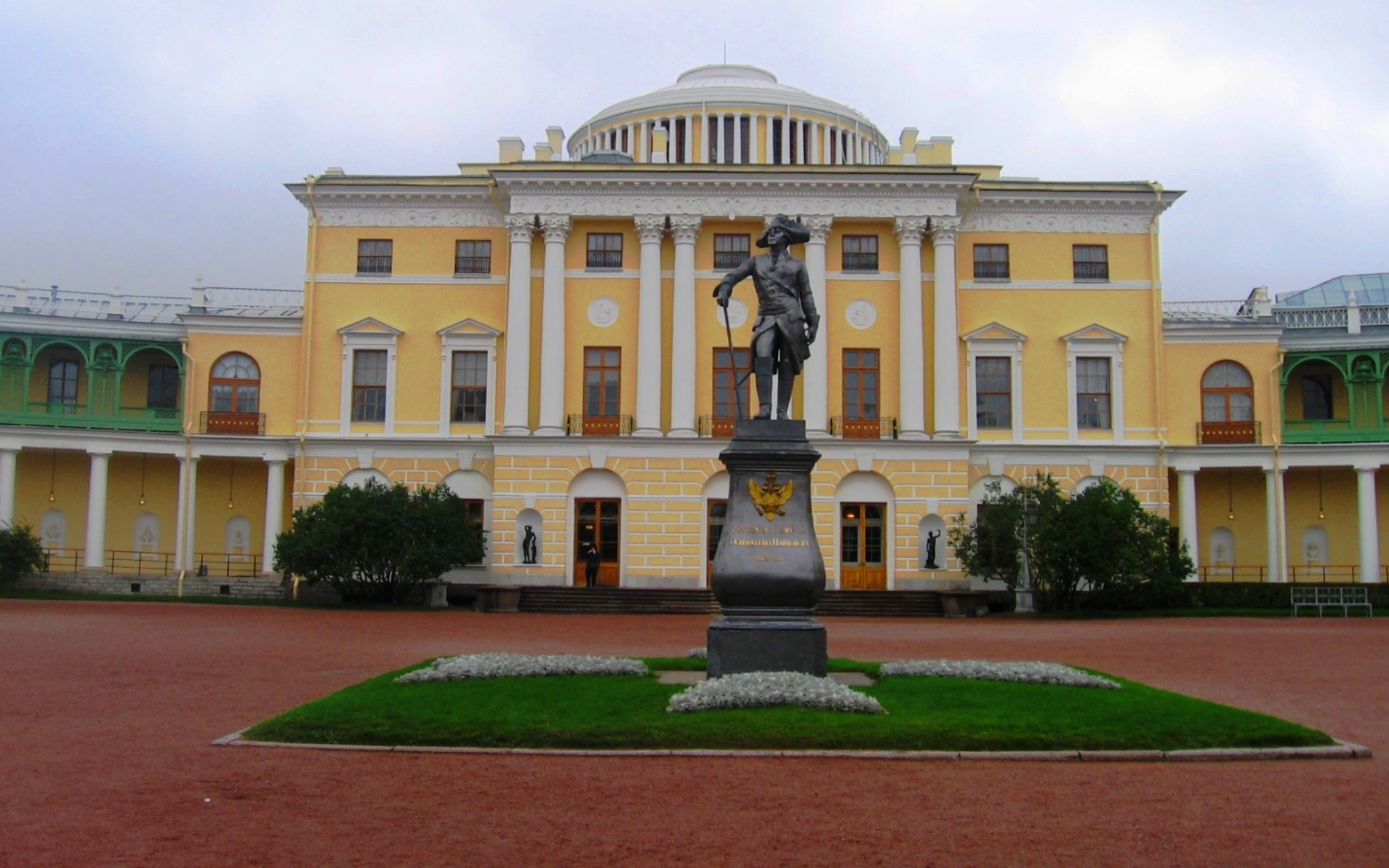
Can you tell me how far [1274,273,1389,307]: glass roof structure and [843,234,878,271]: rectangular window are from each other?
23.8m

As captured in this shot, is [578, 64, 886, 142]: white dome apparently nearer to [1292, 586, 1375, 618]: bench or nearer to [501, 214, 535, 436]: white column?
[501, 214, 535, 436]: white column

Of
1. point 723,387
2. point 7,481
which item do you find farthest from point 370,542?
point 7,481

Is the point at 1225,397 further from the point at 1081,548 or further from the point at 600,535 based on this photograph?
the point at 600,535

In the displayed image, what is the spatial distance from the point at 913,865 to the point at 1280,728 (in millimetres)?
6140

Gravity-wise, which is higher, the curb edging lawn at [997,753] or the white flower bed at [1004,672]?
the white flower bed at [1004,672]

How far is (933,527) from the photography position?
45.2m

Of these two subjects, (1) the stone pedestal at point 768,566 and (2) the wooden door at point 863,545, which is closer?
(1) the stone pedestal at point 768,566

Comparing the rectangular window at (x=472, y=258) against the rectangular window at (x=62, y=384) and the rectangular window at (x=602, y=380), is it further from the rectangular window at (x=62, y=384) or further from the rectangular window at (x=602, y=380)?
the rectangular window at (x=62, y=384)

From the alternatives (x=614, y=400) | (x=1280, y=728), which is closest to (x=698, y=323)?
(x=614, y=400)

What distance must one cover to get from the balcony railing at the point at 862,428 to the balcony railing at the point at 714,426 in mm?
3520

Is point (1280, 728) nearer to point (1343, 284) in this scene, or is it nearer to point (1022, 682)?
point (1022, 682)

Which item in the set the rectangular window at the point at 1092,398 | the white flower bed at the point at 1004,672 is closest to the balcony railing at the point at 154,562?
the rectangular window at the point at 1092,398

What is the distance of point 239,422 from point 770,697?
38.2 metres

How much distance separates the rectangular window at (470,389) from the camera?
155 feet
